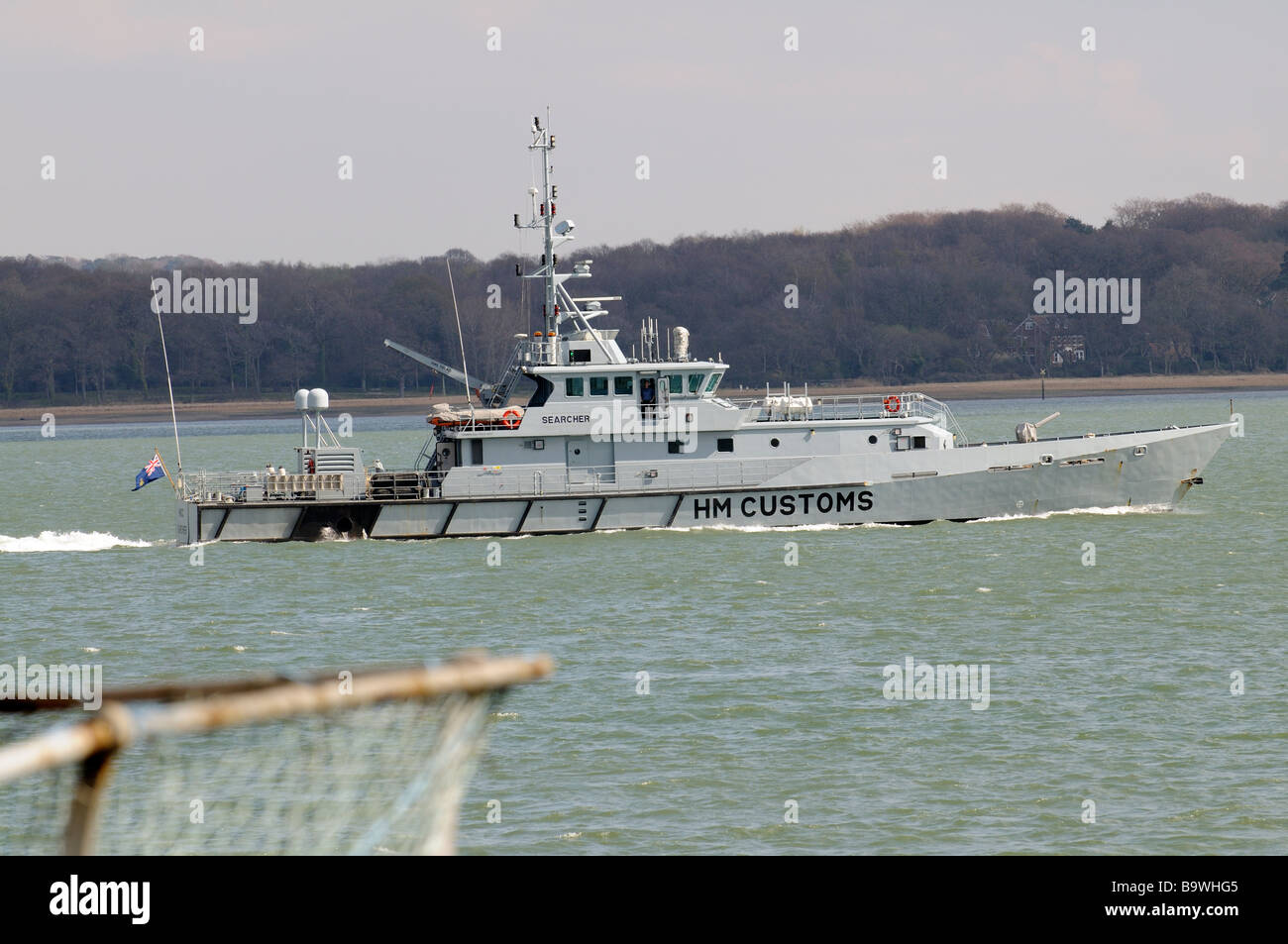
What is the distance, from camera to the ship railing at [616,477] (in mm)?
38344

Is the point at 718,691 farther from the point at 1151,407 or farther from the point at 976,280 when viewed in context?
the point at 976,280

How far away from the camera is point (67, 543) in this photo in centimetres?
4294

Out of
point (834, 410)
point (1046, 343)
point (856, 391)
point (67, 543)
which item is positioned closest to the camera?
point (834, 410)

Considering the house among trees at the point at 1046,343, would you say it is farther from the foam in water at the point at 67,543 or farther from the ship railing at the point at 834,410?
the foam in water at the point at 67,543

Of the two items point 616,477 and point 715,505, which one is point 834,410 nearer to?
point 715,505

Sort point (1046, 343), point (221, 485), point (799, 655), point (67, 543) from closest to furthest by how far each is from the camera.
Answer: point (799, 655) < point (221, 485) < point (67, 543) < point (1046, 343)

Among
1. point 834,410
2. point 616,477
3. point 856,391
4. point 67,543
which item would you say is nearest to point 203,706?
point 616,477

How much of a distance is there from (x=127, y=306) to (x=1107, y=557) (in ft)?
509

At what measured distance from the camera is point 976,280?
18062 centimetres

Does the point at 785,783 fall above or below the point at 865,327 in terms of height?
below

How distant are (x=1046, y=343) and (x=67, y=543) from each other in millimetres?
145887
